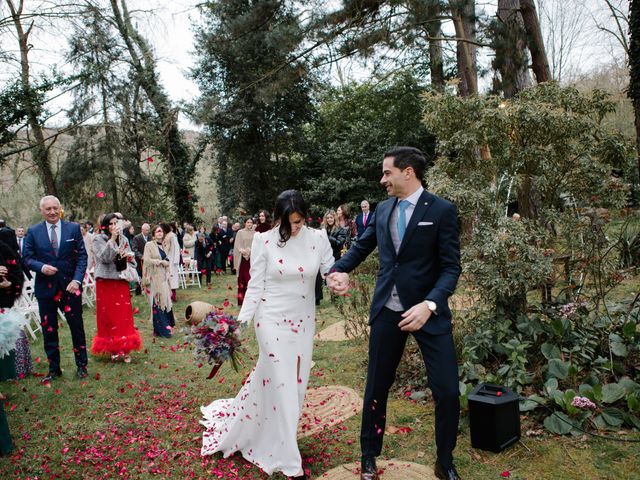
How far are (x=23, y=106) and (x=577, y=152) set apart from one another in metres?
14.5

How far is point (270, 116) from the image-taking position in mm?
20297

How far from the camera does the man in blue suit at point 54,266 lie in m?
5.74

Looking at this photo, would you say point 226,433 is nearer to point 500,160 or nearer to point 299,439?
point 299,439

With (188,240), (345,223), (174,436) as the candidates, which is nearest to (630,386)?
(174,436)

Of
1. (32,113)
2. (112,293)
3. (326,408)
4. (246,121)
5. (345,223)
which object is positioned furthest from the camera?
(246,121)

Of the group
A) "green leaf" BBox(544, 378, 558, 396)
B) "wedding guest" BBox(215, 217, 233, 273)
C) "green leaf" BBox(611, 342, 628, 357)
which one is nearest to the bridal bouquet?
"green leaf" BBox(544, 378, 558, 396)

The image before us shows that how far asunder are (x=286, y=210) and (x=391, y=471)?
210cm

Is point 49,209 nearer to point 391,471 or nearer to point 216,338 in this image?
point 216,338

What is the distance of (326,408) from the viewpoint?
4.89 meters

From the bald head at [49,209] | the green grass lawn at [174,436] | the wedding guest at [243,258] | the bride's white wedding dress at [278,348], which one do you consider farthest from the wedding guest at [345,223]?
the bride's white wedding dress at [278,348]

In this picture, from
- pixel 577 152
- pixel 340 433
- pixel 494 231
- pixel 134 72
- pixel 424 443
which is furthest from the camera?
pixel 134 72

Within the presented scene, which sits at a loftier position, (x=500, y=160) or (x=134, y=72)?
(x=134, y=72)

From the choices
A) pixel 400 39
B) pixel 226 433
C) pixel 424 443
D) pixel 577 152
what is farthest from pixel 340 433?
pixel 400 39

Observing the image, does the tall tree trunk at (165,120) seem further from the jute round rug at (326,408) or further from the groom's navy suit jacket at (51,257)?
the jute round rug at (326,408)
